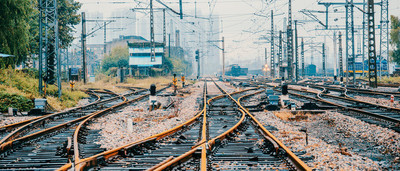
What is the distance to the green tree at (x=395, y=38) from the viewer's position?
53331 mm

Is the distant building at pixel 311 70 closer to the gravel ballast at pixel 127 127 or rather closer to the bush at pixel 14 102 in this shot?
the gravel ballast at pixel 127 127

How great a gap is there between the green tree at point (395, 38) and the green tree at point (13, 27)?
49.7 m

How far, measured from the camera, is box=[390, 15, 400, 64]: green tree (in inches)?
2100

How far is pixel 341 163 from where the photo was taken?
6.26 metres

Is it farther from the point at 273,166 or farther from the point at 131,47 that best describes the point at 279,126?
the point at 131,47

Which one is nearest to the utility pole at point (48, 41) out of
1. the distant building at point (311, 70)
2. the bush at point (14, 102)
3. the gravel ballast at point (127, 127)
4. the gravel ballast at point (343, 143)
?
the bush at point (14, 102)

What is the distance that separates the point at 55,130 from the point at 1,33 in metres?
13.0

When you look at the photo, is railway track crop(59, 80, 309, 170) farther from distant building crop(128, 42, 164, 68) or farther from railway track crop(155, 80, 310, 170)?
distant building crop(128, 42, 164, 68)

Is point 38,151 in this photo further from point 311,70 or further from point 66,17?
point 311,70

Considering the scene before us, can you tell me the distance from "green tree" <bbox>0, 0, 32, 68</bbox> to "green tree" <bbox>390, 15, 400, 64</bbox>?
4972 centimetres

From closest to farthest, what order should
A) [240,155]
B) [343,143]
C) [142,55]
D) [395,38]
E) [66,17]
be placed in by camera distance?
[240,155] < [343,143] < [66,17] < [395,38] < [142,55]

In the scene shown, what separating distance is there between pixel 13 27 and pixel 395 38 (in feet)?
167

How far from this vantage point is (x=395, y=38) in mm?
53344

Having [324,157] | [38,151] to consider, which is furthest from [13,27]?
[324,157]
